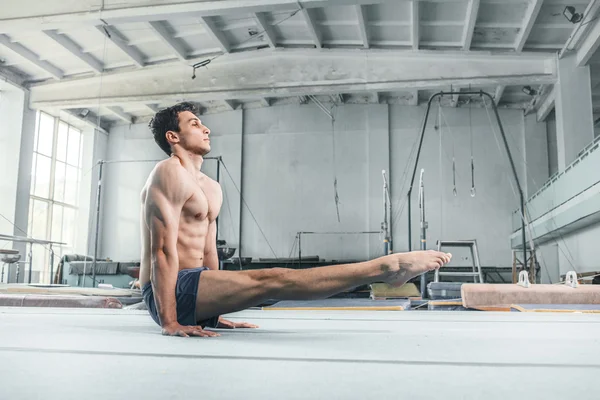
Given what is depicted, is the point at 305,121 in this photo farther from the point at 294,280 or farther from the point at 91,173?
the point at 294,280

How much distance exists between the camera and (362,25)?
33.7 feet

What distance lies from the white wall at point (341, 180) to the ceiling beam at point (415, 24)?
14.4ft

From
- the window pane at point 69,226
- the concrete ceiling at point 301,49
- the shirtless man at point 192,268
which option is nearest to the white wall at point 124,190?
the window pane at point 69,226

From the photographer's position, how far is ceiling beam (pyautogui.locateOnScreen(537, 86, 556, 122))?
1295 cm

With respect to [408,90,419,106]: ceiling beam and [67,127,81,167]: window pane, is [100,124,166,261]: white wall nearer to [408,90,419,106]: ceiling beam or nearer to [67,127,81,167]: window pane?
[67,127,81,167]: window pane

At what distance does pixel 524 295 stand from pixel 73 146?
14.3 metres

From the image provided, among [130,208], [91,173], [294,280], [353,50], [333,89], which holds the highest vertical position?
[353,50]

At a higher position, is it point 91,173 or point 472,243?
point 91,173

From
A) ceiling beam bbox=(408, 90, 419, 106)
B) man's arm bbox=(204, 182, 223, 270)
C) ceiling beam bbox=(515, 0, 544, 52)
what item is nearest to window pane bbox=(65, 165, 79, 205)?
ceiling beam bbox=(408, 90, 419, 106)

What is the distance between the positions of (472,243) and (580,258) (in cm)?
410

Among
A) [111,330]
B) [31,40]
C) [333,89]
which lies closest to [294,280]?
[111,330]

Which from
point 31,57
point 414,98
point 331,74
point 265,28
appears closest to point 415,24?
point 331,74

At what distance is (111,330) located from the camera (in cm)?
235

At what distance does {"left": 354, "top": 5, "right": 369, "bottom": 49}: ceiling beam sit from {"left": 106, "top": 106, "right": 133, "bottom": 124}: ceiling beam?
26.4 ft
